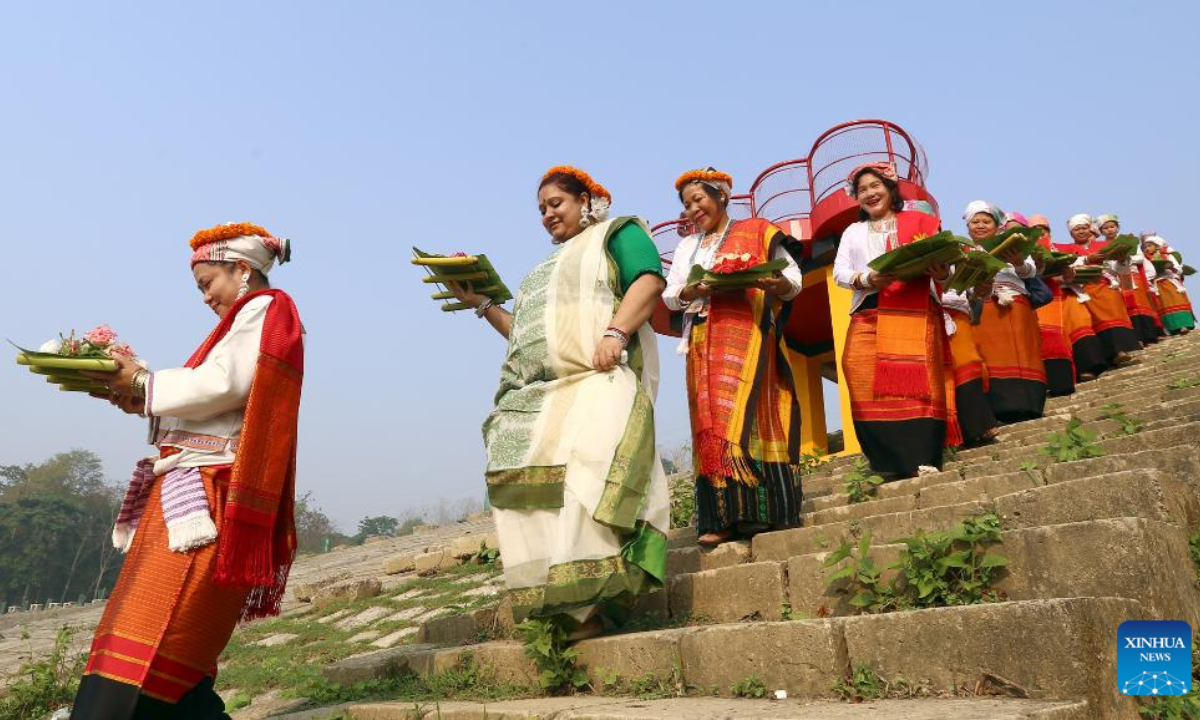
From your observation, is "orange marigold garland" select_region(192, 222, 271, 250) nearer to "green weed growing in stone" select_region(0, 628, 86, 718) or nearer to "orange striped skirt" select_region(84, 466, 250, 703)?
"orange striped skirt" select_region(84, 466, 250, 703)

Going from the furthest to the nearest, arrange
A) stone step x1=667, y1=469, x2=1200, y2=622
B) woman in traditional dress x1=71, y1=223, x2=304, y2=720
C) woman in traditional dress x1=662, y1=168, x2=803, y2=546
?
woman in traditional dress x1=662, y1=168, x2=803, y2=546
woman in traditional dress x1=71, y1=223, x2=304, y2=720
stone step x1=667, y1=469, x2=1200, y2=622

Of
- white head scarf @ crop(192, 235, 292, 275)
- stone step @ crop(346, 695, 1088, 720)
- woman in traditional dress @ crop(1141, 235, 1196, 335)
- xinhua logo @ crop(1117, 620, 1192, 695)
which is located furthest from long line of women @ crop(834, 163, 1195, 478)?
woman in traditional dress @ crop(1141, 235, 1196, 335)

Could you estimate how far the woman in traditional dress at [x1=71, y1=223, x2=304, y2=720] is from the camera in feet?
8.50

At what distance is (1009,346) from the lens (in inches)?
252

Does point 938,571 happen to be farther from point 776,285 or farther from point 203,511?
point 203,511

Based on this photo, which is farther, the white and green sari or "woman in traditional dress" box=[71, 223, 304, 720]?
the white and green sari

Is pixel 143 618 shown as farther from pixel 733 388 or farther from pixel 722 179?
pixel 722 179

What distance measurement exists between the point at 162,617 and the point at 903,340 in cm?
379

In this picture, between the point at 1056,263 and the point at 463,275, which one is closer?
the point at 463,275

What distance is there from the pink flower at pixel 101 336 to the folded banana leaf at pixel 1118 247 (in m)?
8.55

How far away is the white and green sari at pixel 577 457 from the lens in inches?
121

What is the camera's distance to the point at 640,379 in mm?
3537

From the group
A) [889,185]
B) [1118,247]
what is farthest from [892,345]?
[1118,247]

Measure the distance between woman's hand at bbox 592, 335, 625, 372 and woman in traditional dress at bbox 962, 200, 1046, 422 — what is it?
4.15 metres
